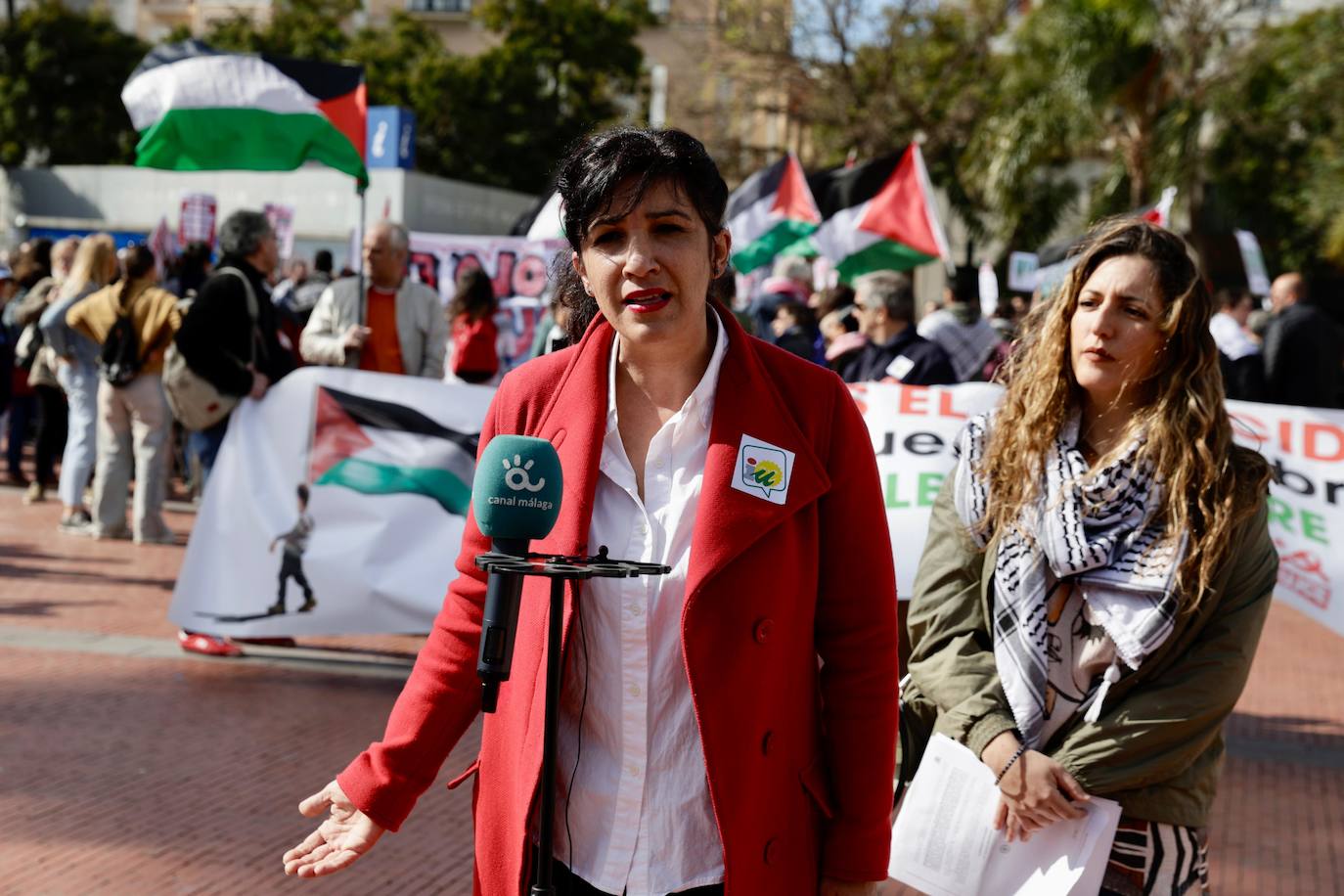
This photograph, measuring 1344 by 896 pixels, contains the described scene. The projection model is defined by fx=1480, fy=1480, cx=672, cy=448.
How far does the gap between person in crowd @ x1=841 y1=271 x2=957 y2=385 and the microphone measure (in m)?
5.62

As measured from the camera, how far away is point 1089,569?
2.80 m

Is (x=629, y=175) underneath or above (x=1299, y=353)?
underneath

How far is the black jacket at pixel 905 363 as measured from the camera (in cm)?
740

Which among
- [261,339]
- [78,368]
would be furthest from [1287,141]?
[261,339]

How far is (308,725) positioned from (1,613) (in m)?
2.91

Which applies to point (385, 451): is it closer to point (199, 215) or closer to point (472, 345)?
point (472, 345)

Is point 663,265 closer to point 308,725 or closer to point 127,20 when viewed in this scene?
point 308,725

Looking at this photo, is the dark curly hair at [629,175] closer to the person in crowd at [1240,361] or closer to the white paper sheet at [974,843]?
the white paper sheet at [974,843]

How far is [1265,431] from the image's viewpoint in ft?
20.5

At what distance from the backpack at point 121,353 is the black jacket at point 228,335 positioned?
2.50 metres

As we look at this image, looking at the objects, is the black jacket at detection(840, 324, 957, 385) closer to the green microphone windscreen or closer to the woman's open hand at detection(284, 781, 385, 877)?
the woman's open hand at detection(284, 781, 385, 877)

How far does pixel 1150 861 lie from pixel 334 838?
4.87ft

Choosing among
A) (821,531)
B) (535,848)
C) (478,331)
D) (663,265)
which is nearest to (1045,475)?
(821,531)

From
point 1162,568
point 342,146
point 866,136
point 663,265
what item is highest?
point 866,136
